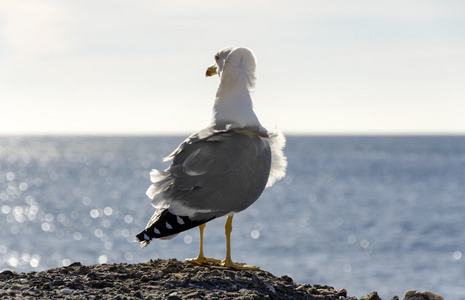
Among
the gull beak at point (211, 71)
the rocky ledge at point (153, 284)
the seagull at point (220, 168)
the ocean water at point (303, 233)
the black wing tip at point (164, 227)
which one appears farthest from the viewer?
the ocean water at point (303, 233)

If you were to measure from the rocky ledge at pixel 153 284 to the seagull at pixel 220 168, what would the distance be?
1.43ft

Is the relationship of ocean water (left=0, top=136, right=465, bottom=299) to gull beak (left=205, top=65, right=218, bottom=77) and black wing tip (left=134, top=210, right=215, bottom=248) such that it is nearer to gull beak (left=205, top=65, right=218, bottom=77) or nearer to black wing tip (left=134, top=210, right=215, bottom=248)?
gull beak (left=205, top=65, right=218, bottom=77)

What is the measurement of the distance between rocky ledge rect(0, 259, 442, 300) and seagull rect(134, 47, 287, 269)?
1.43ft

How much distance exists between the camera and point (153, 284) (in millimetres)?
6500

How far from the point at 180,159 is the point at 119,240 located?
116 ft

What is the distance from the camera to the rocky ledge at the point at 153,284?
6.12 metres

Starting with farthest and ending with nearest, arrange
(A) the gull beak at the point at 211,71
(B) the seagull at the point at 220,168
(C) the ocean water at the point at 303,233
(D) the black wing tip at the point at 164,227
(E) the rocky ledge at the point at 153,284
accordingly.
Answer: (C) the ocean water at the point at 303,233
(A) the gull beak at the point at 211,71
(B) the seagull at the point at 220,168
(D) the black wing tip at the point at 164,227
(E) the rocky ledge at the point at 153,284

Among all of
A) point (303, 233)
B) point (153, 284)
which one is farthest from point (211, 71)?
point (303, 233)

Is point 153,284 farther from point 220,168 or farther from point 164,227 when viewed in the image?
point 220,168

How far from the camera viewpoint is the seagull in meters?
6.77

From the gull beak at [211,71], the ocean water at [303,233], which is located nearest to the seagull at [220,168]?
the gull beak at [211,71]

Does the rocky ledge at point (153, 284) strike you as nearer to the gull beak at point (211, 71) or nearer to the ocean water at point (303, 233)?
the gull beak at point (211, 71)

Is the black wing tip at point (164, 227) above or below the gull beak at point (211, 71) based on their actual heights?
below

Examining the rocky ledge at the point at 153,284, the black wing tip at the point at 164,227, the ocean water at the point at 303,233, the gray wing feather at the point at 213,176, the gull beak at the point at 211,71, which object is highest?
the ocean water at the point at 303,233
